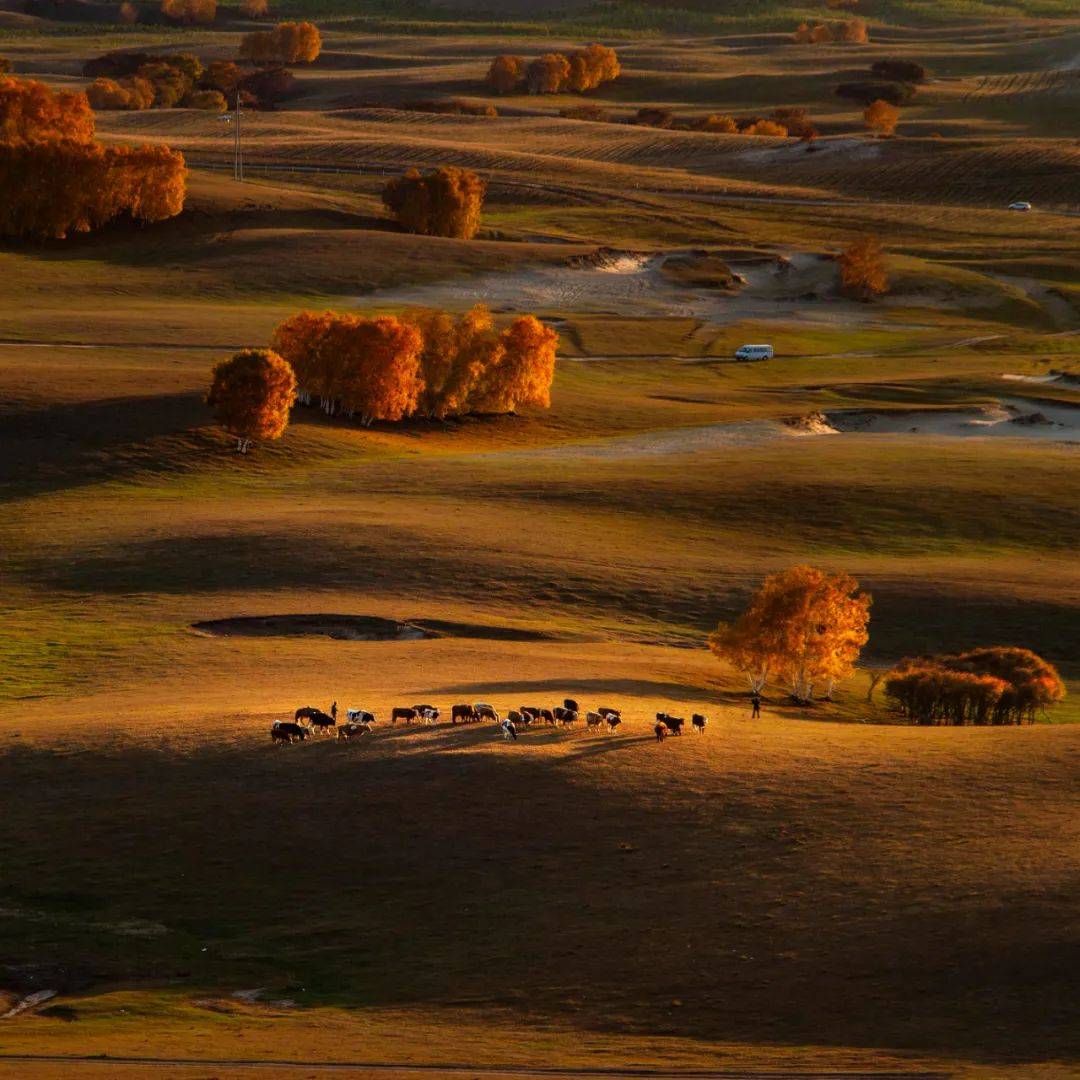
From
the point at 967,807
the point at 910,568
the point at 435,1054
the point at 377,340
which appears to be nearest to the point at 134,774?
the point at 435,1054

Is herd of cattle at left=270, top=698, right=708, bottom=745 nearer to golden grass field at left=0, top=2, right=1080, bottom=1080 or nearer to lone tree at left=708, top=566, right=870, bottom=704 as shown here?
golden grass field at left=0, top=2, right=1080, bottom=1080

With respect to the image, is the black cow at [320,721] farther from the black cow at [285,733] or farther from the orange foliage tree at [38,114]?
the orange foliage tree at [38,114]

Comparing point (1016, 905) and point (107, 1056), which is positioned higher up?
point (1016, 905)

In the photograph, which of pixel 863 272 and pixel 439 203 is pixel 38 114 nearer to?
pixel 439 203

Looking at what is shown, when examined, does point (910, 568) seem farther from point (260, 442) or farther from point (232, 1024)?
point (232, 1024)

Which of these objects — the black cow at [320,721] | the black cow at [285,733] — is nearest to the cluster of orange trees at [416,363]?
the black cow at [320,721]

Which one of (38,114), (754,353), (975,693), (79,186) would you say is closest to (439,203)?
(79,186)
